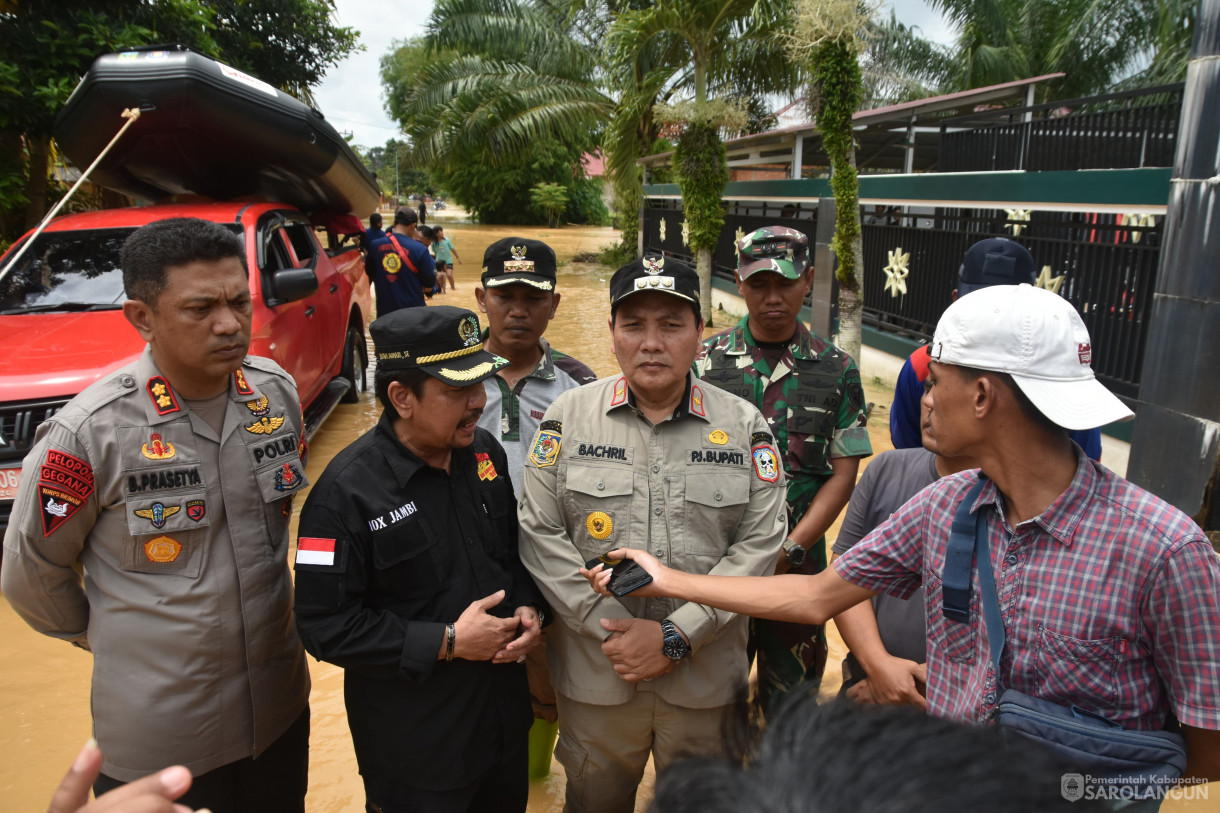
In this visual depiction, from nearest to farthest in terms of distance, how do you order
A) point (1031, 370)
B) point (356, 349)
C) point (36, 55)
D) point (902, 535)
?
point (1031, 370) < point (902, 535) < point (36, 55) < point (356, 349)

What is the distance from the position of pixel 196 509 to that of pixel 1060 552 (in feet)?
6.09

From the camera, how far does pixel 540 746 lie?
2.84m

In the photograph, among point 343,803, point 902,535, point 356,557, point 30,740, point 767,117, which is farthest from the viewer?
point 767,117

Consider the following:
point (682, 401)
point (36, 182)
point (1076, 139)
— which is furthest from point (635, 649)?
point (36, 182)

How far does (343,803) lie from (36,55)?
702 cm

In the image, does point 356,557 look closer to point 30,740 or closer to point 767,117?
point 30,740

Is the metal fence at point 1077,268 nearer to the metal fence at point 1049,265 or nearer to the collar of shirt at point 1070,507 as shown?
the metal fence at point 1049,265

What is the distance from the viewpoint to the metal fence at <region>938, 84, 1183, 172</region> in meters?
5.73

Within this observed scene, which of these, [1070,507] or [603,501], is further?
[603,501]

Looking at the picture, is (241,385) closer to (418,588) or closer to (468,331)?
(468,331)

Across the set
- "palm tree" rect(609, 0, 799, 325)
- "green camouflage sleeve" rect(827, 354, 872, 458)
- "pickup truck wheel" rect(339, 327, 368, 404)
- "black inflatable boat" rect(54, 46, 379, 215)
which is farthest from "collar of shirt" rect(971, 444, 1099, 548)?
"palm tree" rect(609, 0, 799, 325)

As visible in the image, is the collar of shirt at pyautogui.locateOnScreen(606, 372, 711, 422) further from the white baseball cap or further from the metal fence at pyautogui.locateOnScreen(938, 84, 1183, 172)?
the metal fence at pyautogui.locateOnScreen(938, 84, 1183, 172)

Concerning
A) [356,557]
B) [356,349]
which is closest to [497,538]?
[356,557]

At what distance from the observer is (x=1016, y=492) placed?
131 centimetres
